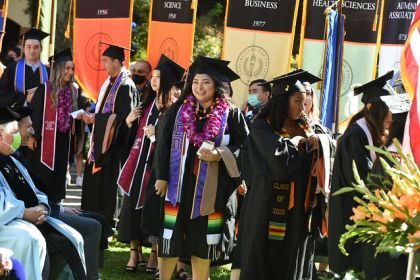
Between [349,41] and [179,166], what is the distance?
4958 mm

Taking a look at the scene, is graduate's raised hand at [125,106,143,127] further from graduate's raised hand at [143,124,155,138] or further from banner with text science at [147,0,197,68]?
banner with text science at [147,0,197,68]

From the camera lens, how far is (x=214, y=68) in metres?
7.29

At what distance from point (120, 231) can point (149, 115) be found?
1.17 metres

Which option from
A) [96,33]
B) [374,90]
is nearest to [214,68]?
[374,90]

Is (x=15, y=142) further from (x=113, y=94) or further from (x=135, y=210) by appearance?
(x=113, y=94)

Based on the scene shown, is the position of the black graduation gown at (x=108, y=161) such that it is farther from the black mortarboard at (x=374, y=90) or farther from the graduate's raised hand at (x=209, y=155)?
the black mortarboard at (x=374, y=90)

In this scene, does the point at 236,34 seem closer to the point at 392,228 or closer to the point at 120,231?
the point at 120,231

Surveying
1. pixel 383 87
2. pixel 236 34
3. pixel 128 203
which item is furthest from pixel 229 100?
pixel 236 34

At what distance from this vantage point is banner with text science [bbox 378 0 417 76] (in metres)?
11.8

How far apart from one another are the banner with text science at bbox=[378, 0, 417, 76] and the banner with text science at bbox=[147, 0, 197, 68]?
2687 mm

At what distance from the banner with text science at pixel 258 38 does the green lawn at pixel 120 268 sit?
2.38 meters

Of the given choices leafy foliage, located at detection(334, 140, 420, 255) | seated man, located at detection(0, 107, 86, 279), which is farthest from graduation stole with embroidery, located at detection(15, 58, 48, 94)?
leafy foliage, located at detection(334, 140, 420, 255)

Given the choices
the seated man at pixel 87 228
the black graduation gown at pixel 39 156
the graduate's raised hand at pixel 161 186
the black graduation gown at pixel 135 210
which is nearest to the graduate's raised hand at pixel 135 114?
the black graduation gown at pixel 135 210

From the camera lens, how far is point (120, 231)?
869cm
